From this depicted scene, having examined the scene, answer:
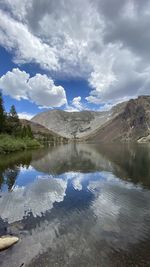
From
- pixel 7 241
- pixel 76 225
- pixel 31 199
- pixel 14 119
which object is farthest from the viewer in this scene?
pixel 14 119

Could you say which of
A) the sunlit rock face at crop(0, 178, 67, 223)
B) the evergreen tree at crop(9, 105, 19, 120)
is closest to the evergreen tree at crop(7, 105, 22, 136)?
the evergreen tree at crop(9, 105, 19, 120)

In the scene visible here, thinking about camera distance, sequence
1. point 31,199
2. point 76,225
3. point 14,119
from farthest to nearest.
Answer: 1. point 14,119
2. point 31,199
3. point 76,225

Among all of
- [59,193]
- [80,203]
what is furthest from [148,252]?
[59,193]

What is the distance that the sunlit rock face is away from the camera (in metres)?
18.0

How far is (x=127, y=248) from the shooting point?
1248 centimetres

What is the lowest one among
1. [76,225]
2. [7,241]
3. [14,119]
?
[76,225]

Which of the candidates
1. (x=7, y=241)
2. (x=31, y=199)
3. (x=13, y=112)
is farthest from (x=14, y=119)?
(x=7, y=241)

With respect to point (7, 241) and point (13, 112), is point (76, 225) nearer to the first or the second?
point (7, 241)

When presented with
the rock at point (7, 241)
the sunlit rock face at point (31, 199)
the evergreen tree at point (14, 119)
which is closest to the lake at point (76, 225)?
the sunlit rock face at point (31, 199)

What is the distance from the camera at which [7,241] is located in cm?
1238

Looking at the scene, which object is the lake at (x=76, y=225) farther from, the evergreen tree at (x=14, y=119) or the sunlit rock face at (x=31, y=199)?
the evergreen tree at (x=14, y=119)

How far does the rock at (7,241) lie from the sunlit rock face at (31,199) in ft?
11.3

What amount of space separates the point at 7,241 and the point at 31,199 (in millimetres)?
9960

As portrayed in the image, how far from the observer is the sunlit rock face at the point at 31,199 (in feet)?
59.1
